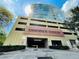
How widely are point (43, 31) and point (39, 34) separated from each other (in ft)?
7.43

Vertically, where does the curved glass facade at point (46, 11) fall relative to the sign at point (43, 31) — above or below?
above

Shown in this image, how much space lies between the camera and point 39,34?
4734cm

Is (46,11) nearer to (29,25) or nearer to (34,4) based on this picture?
(34,4)

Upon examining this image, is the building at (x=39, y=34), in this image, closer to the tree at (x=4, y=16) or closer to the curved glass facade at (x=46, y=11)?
the tree at (x=4, y=16)

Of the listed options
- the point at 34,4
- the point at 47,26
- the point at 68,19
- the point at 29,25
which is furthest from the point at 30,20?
the point at 34,4

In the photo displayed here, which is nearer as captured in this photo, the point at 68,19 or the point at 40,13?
the point at 68,19

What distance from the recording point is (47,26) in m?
52.7

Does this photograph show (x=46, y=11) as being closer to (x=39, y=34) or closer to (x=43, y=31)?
(x=43, y=31)

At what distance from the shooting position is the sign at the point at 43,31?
46700mm

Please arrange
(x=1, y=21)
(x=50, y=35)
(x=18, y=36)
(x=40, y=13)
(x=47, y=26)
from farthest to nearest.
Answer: (x=40, y=13) < (x=47, y=26) < (x=50, y=35) < (x=18, y=36) < (x=1, y=21)

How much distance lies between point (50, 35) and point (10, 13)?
26294 millimetres

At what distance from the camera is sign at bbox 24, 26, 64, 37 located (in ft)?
153

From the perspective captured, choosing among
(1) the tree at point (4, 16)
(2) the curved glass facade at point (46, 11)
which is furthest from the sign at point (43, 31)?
(2) the curved glass facade at point (46, 11)

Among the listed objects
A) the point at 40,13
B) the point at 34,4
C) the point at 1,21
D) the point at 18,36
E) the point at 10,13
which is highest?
the point at 34,4
